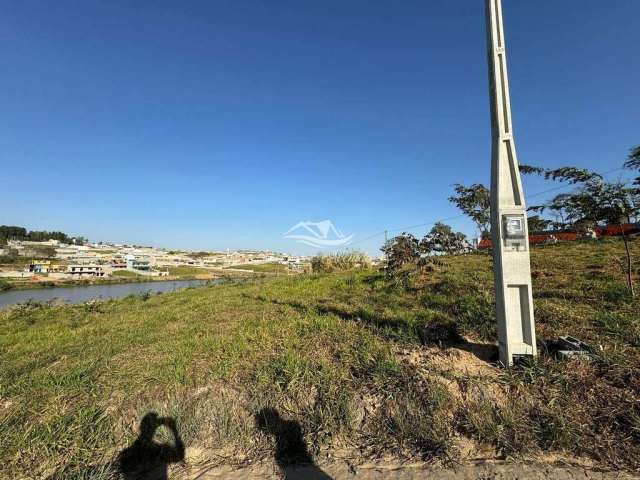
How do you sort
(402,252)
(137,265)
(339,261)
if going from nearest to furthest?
(402,252) → (339,261) → (137,265)

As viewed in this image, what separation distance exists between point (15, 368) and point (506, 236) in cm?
497

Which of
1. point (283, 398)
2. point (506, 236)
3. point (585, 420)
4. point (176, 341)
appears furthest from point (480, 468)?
point (176, 341)

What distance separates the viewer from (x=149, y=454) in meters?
1.77

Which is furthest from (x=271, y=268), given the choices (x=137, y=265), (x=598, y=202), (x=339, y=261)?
(x=598, y=202)

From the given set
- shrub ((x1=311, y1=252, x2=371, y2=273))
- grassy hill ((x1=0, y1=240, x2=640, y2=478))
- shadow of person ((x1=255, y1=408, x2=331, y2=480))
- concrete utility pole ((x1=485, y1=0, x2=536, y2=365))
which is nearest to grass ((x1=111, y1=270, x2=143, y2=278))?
shrub ((x1=311, y1=252, x2=371, y2=273))

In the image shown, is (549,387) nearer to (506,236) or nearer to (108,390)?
(506,236)

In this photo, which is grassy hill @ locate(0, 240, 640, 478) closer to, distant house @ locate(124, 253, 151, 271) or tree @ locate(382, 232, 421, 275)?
Result: tree @ locate(382, 232, 421, 275)

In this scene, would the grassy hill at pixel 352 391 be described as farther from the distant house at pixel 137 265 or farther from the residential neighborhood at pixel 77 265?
the distant house at pixel 137 265

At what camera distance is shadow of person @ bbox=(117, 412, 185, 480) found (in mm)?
1646

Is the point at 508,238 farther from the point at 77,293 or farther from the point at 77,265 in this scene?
the point at 77,265

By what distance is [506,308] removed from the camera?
83.2 inches

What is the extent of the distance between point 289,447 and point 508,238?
2133 mm

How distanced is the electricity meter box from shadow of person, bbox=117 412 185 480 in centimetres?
270

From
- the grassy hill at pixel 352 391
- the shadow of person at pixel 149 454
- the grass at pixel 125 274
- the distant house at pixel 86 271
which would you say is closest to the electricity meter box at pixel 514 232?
the grassy hill at pixel 352 391
